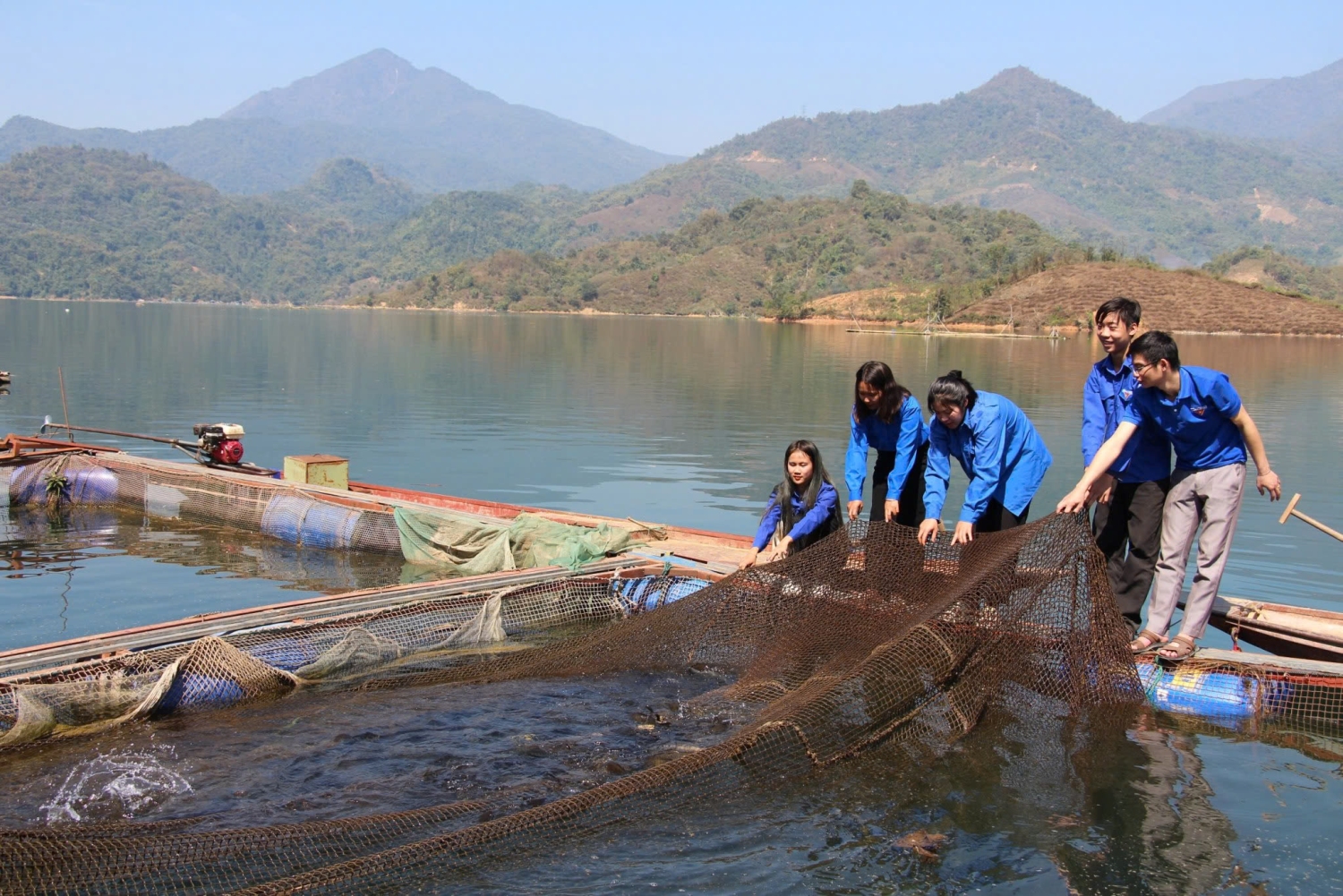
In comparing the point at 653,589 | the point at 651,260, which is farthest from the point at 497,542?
the point at 651,260

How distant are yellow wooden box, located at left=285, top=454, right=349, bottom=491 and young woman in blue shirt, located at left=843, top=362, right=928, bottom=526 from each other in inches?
307

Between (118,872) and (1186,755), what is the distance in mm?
5422

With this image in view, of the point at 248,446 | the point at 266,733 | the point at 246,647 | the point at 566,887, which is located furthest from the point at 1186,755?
the point at 248,446

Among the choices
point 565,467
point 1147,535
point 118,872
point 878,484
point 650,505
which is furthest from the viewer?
point 565,467

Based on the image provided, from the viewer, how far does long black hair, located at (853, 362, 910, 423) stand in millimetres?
6375

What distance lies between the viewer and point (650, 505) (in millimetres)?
14641

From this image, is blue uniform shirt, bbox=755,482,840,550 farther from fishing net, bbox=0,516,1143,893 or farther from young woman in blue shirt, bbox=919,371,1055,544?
young woman in blue shirt, bbox=919,371,1055,544

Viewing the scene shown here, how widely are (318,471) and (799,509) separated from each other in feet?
24.8

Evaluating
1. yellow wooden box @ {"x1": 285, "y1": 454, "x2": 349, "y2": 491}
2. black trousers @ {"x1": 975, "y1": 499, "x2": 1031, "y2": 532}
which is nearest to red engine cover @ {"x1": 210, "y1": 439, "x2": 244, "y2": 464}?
yellow wooden box @ {"x1": 285, "y1": 454, "x2": 349, "y2": 491}

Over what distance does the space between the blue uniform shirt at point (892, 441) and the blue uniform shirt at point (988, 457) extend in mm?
142

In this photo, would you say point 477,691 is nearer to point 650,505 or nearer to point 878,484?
point 878,484

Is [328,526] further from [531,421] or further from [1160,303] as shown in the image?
[1160,303]

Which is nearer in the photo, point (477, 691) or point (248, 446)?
point (477, 691)

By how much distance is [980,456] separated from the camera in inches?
247
